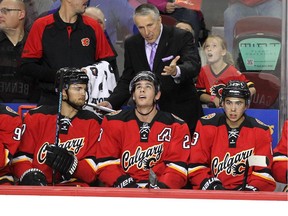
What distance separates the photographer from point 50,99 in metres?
6.05

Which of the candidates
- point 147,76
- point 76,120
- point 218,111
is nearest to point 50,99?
point 76,120

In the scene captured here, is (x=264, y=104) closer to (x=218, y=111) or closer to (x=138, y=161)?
(x=218, y=111)

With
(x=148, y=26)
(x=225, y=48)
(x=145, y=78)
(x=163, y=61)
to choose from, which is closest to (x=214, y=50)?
(x=225, y=48)

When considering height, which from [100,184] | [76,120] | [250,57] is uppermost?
[250,57]

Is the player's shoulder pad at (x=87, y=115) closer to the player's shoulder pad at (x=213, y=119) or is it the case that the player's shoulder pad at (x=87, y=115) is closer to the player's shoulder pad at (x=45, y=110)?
the player's shoulder pad at (x=45, y=110)

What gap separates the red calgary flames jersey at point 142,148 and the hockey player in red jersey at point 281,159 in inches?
21.0

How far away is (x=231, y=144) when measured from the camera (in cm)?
571

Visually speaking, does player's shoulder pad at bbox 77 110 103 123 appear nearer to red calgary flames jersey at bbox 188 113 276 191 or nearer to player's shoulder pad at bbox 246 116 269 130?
red calgary flames jersey at bbox 188 113 276 191

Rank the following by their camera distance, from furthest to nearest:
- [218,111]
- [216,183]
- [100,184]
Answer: [218,111] < [100,184] < [216,183]

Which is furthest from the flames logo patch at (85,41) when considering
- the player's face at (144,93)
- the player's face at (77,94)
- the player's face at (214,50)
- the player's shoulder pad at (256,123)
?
the player's shoulder pad at (256,123)

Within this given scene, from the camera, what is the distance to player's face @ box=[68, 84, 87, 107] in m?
5.69

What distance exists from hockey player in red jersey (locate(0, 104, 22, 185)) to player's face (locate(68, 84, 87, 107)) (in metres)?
0.34

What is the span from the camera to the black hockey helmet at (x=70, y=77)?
18.6 ft

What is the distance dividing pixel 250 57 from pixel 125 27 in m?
0.91
